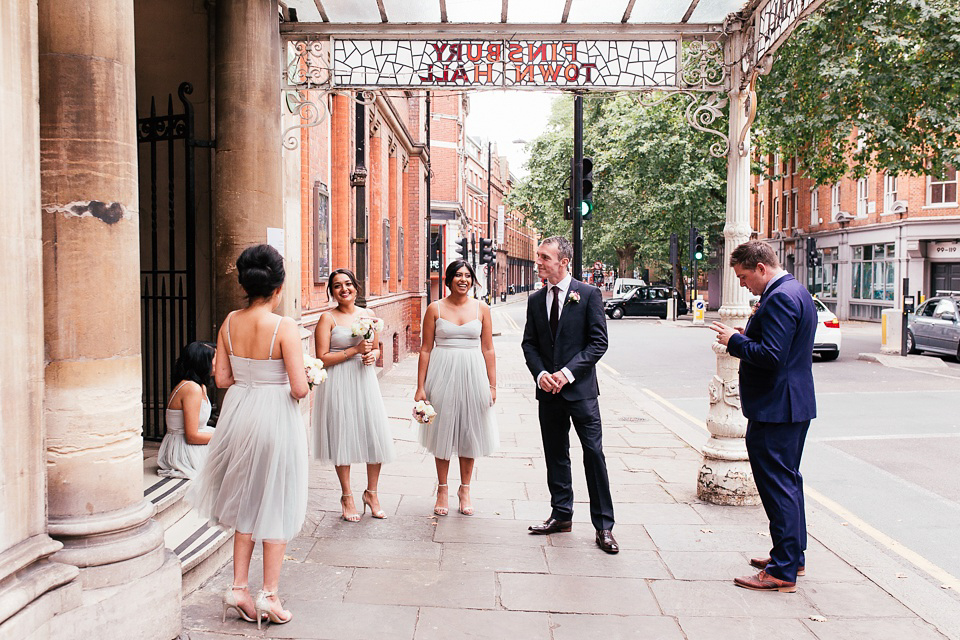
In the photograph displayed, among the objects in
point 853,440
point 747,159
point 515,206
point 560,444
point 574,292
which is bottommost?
point 853,440

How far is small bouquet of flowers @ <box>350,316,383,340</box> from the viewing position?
5496 millimetres

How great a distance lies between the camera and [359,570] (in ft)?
15.4

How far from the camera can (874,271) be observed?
35.8m

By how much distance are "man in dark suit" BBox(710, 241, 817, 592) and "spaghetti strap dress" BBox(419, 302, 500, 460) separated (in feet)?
6.28

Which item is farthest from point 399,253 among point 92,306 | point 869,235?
point 869,235

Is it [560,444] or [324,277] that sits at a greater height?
[324,277]

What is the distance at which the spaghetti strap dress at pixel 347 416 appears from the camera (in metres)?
5.65

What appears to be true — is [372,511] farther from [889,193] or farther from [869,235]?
[869,235]

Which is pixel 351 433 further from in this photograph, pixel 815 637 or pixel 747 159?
pixel 747 159

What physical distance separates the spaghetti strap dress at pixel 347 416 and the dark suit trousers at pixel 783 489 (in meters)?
2.55

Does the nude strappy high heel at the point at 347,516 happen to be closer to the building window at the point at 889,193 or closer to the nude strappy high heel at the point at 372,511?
the nude strappy high heel at the point at 372,511

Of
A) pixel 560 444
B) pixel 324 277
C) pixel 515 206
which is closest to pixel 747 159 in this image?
pixel 560 444

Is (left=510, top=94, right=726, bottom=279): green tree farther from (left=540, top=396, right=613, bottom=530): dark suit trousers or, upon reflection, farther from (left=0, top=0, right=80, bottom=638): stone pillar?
(left=0, top=0, right=80, bottom=638): stone pillar

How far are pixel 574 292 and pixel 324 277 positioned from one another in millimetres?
5994
